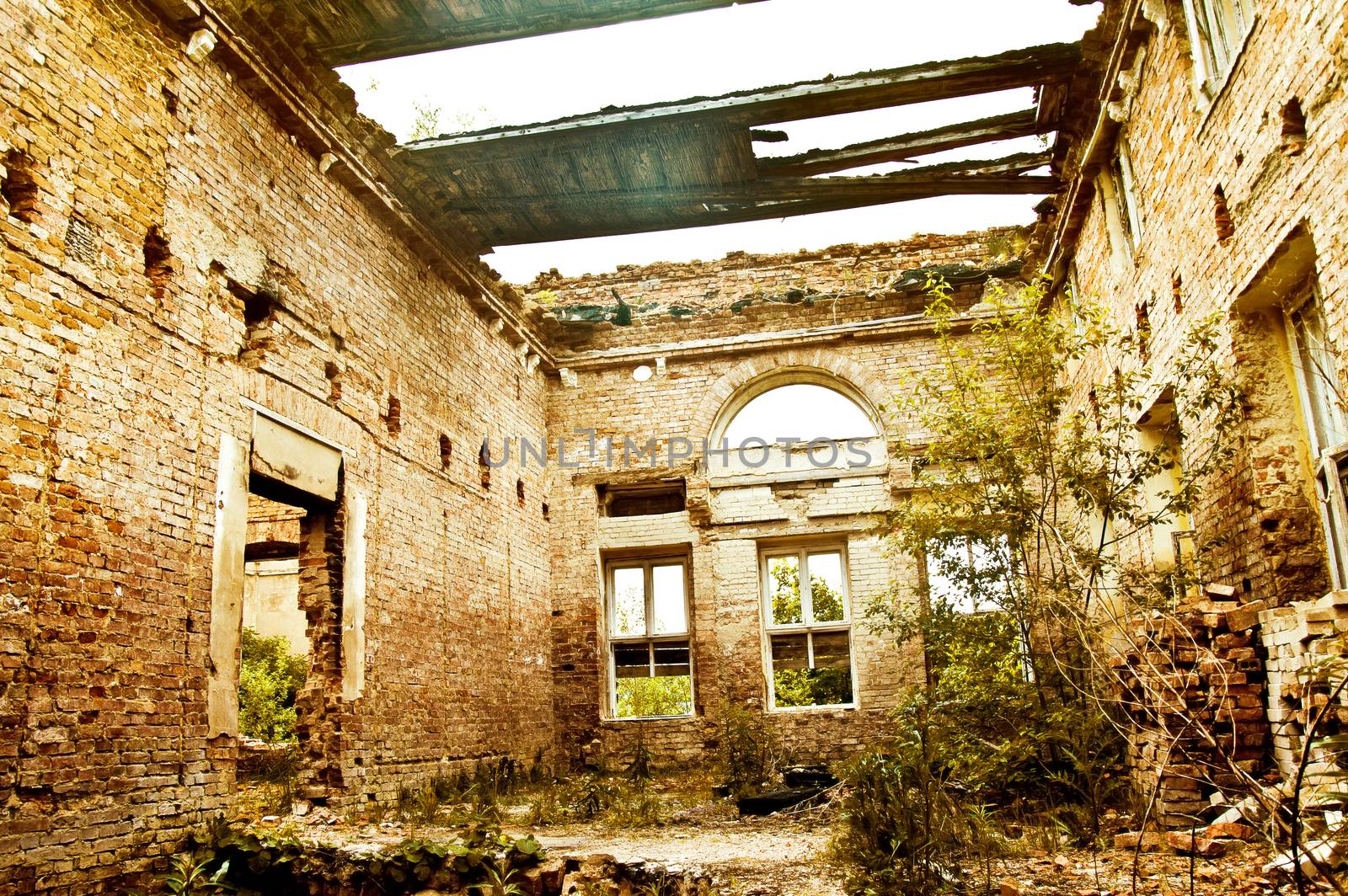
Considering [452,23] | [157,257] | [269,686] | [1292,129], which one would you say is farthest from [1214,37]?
[269,686]

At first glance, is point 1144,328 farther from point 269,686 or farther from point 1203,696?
point 269,686

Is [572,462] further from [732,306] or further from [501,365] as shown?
[732,306]

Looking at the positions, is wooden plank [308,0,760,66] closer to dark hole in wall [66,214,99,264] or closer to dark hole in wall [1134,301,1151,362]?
dark hole in wall [66,214,99,264]

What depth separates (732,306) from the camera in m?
14.3

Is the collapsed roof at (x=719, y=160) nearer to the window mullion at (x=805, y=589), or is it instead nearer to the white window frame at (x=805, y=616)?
the white window frame at (x=805, y=616)

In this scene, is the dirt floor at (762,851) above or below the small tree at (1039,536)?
below

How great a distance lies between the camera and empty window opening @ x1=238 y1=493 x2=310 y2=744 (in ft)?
36.0

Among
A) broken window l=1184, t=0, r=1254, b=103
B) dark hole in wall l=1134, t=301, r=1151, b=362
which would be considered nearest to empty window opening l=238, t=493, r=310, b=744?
dark hole in wall l=1134, t=301, r=1151, b=362

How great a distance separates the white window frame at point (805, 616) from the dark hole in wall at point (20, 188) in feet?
31.8

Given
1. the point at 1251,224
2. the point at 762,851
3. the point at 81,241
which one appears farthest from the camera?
the point at 762,851

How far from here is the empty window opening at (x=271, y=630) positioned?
432 inches

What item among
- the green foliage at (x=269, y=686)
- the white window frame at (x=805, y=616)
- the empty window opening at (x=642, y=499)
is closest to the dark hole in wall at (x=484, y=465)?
the empty window opening at (x=642, y=499)

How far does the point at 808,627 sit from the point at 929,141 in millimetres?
6395

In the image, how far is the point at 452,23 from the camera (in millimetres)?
8641
